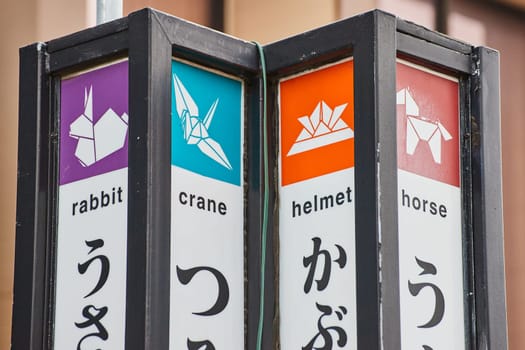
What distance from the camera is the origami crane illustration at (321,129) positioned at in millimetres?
3713

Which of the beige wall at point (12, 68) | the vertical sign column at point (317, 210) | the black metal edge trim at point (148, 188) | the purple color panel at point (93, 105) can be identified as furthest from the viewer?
the beige wall at point (12, 68)

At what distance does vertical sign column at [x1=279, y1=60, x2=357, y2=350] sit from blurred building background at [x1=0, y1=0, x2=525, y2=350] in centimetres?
110

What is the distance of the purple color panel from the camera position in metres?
3.73

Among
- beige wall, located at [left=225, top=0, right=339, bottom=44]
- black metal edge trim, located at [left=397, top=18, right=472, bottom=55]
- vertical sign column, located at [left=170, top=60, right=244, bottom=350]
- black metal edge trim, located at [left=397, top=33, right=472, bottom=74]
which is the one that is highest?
beige wall, located at [left=225, top=0, right=339, bottom=44]

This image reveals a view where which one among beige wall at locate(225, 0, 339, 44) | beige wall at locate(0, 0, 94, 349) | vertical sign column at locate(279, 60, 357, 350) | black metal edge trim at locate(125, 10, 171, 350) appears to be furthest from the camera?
beige wall at locate(225, 0, 339, 44)

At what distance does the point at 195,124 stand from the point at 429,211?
0.60m

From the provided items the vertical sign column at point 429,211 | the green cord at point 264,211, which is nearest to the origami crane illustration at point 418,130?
the vertical sign column at point 429,211

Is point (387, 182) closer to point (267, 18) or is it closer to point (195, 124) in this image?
point (195, 124)

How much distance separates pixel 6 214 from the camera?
4656mm

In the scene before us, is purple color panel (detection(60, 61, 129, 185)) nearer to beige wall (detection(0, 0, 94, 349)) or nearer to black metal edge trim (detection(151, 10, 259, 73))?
black metal edge trim (detection(151, 10, 259, 73))

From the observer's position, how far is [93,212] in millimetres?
3756

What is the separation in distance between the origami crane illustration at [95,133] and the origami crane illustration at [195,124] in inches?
5.4

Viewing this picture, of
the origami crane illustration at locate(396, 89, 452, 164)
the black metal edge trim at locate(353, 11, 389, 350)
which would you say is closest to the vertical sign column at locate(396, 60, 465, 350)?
the origami crane illustration at locate(396, 89, 452, 164)

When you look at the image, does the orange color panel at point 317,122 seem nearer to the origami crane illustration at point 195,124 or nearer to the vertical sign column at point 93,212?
the origami crane illustration at point 195,124
